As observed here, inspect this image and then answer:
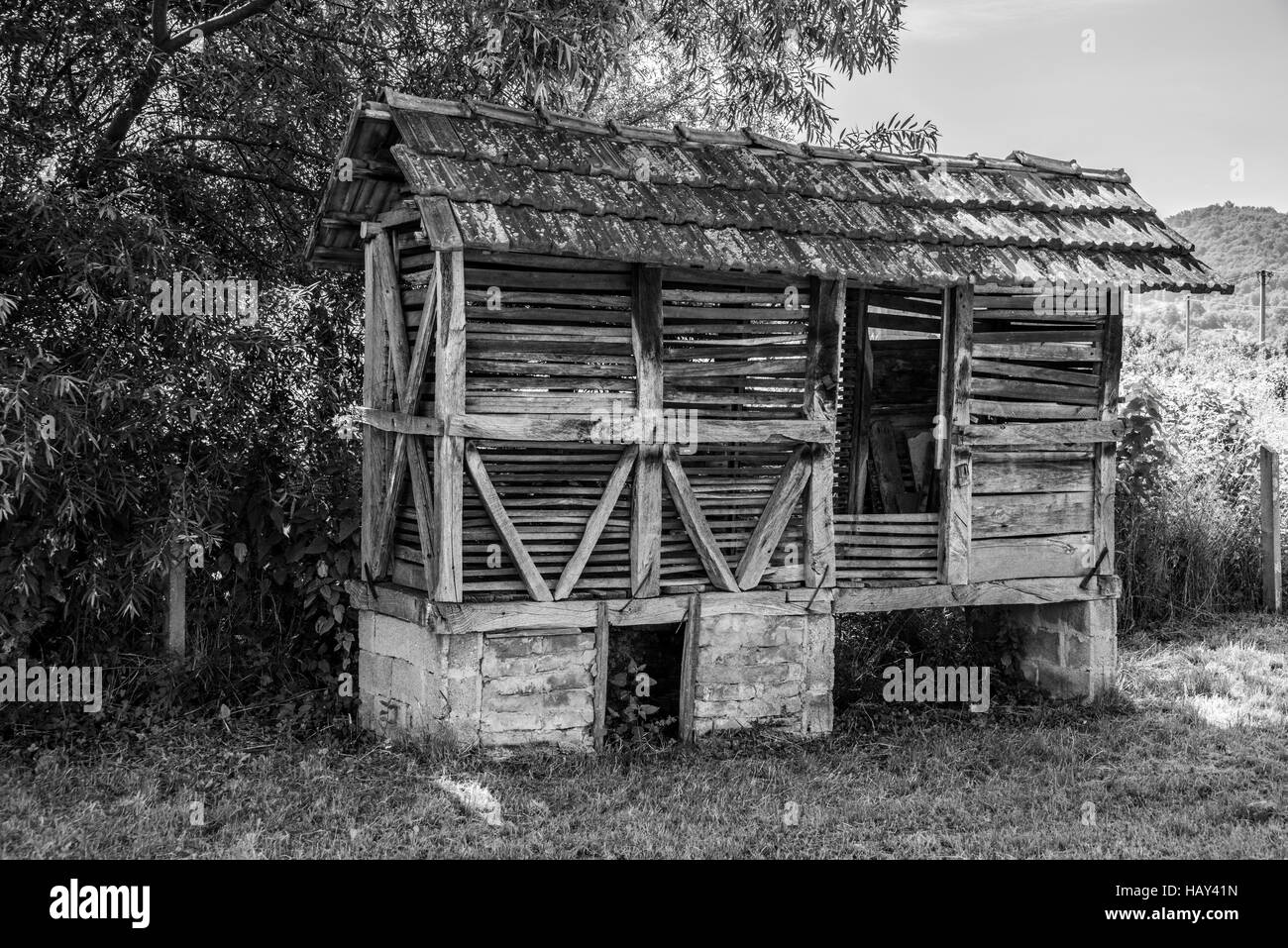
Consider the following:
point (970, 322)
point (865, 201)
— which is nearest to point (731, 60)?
point (865, 201)

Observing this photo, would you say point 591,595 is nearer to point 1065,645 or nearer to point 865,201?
point 865,201

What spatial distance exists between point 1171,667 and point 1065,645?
1.67 metres

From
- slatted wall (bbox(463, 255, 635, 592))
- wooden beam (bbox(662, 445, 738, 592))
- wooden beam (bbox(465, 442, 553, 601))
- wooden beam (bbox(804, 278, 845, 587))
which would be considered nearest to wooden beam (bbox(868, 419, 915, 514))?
wooden beam (bbox(804, 278, 845, 587))

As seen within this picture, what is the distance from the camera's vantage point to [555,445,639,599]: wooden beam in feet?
25.7

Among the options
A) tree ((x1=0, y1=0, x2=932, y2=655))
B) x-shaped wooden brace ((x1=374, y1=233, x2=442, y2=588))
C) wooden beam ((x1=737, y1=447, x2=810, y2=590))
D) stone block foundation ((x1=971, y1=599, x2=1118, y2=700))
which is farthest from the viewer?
stone block foundation ((x1=971, y1=599, x2=1118, y2=700))

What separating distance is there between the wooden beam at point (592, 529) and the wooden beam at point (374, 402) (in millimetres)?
1391

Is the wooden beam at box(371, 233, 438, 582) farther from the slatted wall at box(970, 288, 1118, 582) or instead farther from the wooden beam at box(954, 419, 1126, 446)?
the slatted wall at box(970, 288, 1118, 582)

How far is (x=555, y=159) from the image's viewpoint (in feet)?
26.3

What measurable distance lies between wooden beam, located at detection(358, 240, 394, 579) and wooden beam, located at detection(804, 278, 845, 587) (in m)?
2.90

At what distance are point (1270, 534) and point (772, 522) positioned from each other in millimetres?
7373

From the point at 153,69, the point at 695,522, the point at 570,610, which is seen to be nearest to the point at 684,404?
the point at 695,522

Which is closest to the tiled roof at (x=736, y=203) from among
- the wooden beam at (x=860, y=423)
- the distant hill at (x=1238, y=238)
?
the wooden beam at (x=860, y=423)

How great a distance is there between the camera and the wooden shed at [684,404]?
7.59m

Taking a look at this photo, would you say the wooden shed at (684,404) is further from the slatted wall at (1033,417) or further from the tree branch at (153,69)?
the tree branch at (153,69)
